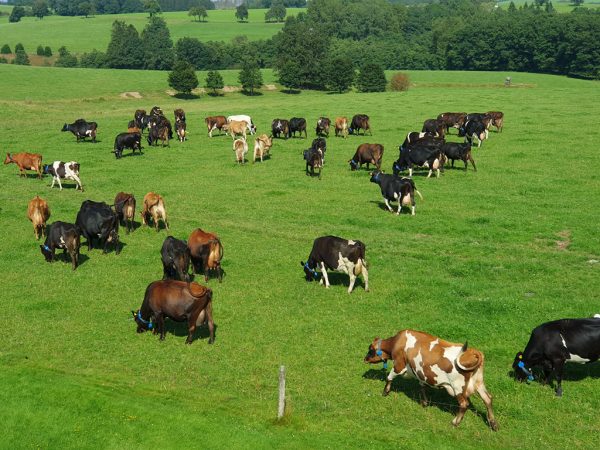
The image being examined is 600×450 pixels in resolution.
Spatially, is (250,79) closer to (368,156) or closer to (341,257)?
(368,156)

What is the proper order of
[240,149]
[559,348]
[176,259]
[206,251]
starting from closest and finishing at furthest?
[559,348] < [176,259] < [206,251] < [240,149]

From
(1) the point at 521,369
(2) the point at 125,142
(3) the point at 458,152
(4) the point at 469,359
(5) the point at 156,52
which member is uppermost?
(5) the point at 156,52

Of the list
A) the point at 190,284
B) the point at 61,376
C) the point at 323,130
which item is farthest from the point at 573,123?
the point at 61,376

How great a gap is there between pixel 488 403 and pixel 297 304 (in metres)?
7.27

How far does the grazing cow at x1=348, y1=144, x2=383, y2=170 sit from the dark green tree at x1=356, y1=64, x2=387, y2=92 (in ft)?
196

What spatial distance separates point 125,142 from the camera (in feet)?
133

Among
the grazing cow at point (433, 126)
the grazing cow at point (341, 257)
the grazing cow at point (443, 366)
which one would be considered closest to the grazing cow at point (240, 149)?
the grazing cow at point (433, 126)

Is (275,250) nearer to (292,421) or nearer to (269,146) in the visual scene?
(292,421)

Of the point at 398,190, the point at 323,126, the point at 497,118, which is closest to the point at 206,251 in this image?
the point at 398,190

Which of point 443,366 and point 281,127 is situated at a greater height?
point 443,366

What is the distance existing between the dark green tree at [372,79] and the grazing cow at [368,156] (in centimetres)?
5966

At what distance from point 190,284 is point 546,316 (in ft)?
31.8

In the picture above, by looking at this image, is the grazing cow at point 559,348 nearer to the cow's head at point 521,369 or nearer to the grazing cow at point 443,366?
the cow's head at point 521,369

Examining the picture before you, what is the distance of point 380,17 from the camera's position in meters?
188
